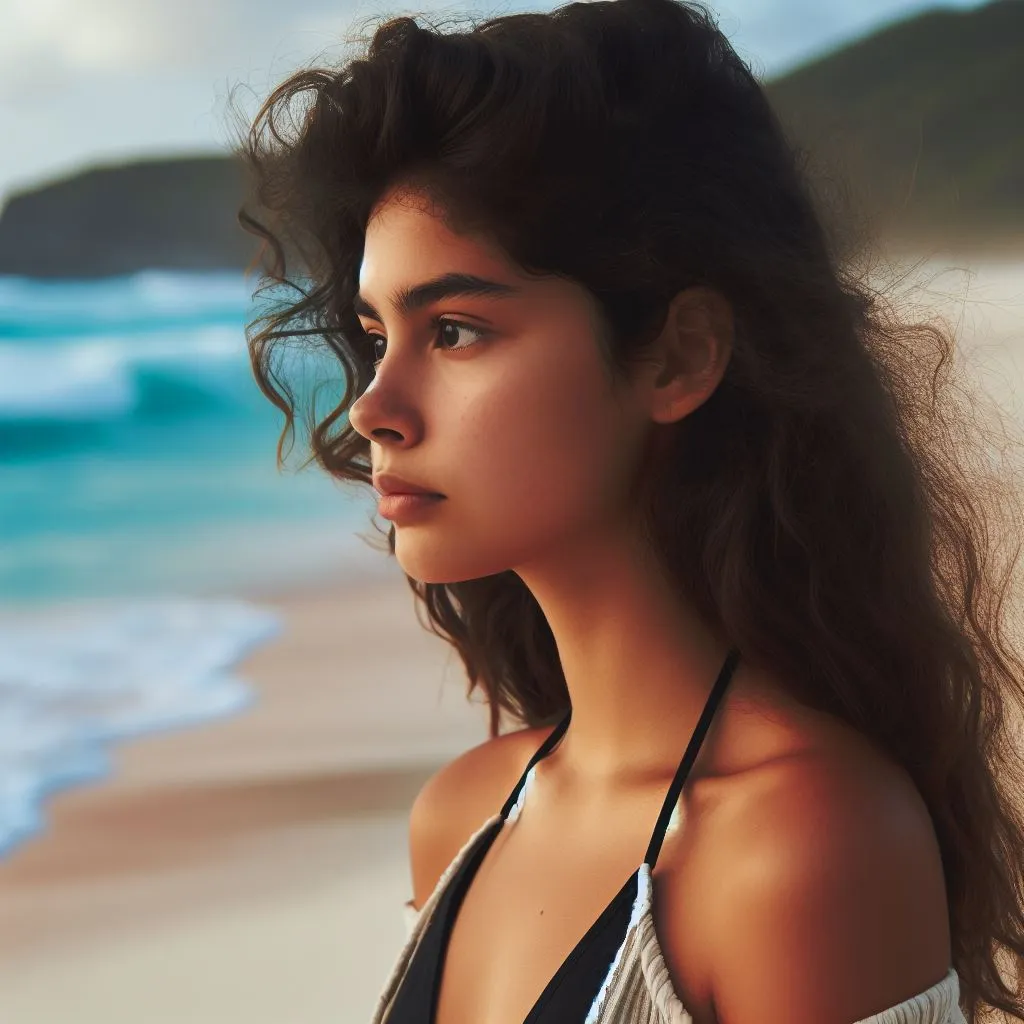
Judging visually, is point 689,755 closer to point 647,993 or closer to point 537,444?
point 647,993

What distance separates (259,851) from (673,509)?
1.36 meters

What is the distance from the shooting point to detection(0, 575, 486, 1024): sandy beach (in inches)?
86.7

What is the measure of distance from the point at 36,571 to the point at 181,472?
1.04 feet

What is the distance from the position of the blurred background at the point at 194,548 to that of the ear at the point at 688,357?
95cm

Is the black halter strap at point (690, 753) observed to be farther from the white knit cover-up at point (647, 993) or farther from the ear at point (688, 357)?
the ear at point (688, 357)

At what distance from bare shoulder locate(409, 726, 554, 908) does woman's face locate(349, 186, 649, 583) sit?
0.37 meters

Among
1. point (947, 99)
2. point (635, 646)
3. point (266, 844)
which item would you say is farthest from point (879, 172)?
point (266, 844)

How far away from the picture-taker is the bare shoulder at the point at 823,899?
1.05m

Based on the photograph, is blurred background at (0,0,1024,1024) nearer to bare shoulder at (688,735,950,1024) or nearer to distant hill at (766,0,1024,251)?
distant hill at (766,0,1024,251)

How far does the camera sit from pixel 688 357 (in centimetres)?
120

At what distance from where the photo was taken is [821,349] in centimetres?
121

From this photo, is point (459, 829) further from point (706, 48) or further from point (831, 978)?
point (706, 48)

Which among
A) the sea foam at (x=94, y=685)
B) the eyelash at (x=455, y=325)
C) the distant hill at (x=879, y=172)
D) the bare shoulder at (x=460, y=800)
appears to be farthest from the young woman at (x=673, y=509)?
the sea foam at (x=94, y=685)

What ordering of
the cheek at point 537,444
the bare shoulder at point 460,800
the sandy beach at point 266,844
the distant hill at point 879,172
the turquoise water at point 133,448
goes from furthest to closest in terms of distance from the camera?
1. the turquoise water at point 133,448
2. the sandy beach at point 266,844
3. the distant hill at point 879,172
4. the bare shoulder at point 460,800
5. the cheek at point 537,444
